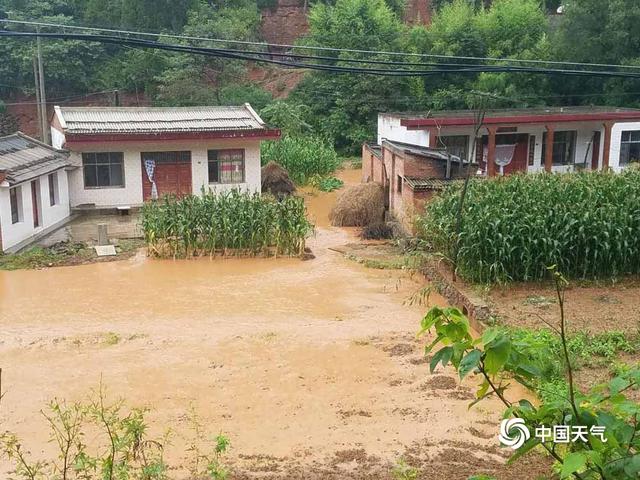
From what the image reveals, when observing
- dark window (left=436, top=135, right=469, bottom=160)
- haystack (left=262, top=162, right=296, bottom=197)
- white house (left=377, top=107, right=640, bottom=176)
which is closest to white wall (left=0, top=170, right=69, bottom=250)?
haystack (left=262, top=162, right=296, bottom=197)

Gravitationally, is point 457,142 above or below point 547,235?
above

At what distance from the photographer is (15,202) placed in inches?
740

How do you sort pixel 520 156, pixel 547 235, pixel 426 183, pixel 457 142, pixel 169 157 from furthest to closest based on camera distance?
pixel 520 156
pixel 457 142
pixel 169 157
pixel 426 183
pixel 547 235

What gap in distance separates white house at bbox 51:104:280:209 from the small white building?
2.69ft

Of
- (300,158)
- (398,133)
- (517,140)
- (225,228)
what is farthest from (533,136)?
(225,228)

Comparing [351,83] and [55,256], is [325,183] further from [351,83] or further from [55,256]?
[55,256]

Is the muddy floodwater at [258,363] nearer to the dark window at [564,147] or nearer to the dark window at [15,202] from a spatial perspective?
the dark window at [15,202]

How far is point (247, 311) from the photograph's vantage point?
14.2 meters

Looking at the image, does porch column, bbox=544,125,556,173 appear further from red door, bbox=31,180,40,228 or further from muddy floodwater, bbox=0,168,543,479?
red door, bbox=31,180,40,228

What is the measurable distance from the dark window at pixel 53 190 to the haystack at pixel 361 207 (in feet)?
26.4

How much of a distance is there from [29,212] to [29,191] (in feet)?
1.77

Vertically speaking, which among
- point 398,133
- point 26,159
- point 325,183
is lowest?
point 325,183

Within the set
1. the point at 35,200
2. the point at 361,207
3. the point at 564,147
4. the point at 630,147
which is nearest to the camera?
the point at 35,200

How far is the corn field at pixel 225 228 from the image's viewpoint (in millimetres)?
18172
